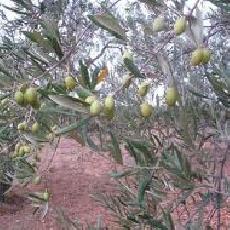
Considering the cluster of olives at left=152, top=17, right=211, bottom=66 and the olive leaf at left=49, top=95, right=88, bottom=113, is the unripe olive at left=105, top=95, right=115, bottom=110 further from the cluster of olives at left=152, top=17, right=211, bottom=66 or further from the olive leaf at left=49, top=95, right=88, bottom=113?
the cluster of olives at left=152, top=17, right=211, bottom=66

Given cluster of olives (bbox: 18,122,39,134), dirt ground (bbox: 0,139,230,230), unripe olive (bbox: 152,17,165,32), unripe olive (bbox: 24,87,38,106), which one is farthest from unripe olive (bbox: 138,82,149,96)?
dirt ground (bbox: 0,139,230,230)

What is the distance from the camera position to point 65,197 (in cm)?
899

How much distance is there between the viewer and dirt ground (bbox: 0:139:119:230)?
7480 mm

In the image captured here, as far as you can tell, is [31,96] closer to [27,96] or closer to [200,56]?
[27,96]

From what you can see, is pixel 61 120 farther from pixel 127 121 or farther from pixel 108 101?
pixel 108 101

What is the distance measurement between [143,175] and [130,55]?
1.50 feet

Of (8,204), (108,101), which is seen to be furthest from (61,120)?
(8,204)

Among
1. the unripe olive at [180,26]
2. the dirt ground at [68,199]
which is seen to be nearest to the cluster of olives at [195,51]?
the unripe olive at [180,26]

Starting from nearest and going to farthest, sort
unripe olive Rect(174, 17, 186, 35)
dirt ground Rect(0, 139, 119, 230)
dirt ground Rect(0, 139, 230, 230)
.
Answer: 1. unripe olive Rect(174, 17, 186, 35)
2. dirt ground Rect(0, 139, 230, 230)
3. dirt ground Rect(0, 139, 119, 230)

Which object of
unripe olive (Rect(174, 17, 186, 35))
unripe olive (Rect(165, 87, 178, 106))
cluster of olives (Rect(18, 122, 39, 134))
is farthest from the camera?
cluster of olives (Rect(18, 122, 39, 134))

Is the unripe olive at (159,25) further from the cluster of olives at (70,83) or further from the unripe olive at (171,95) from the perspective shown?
the cluster of olives at (70,83)

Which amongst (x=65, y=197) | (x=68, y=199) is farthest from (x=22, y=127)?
(x=65, y=197)

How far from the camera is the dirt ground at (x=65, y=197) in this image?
7.48m

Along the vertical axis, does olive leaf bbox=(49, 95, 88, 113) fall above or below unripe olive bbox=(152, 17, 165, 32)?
below
